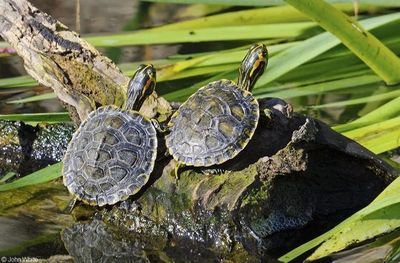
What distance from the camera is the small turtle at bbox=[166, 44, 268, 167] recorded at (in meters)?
3.16

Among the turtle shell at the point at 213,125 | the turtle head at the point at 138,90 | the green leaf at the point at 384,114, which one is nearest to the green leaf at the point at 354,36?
the green leaf at the point at 384,114

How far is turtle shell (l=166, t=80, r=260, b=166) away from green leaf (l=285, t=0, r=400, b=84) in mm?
377

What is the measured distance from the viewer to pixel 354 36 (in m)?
3.52

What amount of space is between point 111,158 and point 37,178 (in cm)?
30

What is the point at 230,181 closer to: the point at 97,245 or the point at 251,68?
the point at 97,245

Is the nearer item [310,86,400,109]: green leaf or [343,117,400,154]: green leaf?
[343,117,400,154]: green leaf

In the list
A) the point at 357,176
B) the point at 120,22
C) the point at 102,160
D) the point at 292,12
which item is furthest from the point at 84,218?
the point at 120,22

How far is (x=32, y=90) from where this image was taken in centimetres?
470

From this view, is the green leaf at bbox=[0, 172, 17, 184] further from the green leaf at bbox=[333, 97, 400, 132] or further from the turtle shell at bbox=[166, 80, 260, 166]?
the green leaf at bbox=[333, 97, 400, 132]

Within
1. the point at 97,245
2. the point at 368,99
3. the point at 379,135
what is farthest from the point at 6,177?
the point at 368,99

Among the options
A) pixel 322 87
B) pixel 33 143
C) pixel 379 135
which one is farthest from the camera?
pixel 322 87

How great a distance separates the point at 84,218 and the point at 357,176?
95 centimetres

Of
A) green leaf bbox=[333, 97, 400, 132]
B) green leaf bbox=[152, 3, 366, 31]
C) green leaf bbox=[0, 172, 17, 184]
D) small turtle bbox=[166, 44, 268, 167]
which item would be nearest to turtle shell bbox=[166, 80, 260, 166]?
small turtle bbox=[166, 44, 268, 167]

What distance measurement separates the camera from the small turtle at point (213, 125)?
316cm
